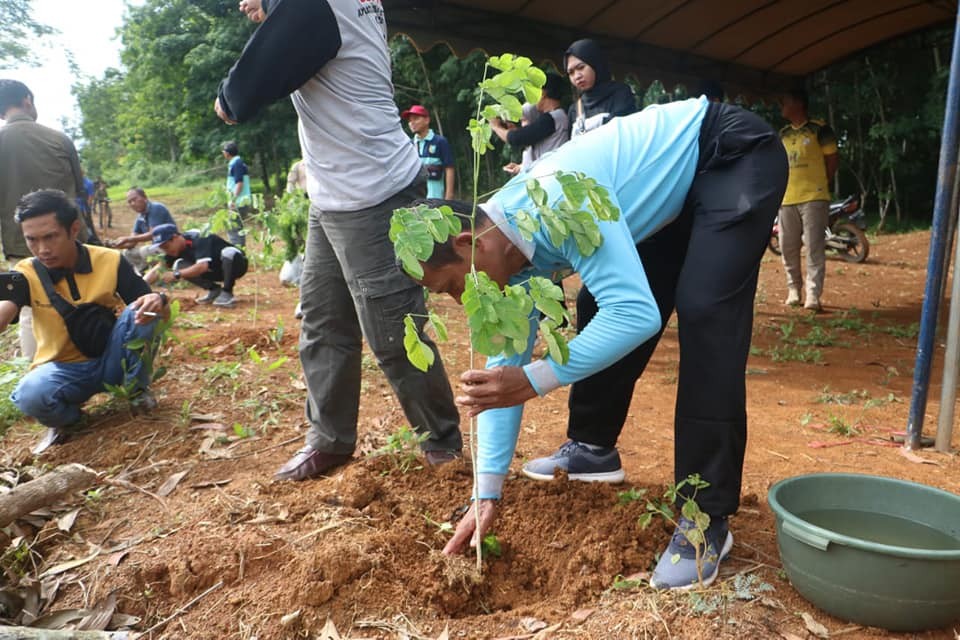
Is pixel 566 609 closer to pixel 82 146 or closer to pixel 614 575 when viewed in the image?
pixel 614 575

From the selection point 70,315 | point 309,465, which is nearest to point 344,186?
point 309,465

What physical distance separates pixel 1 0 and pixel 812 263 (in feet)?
65.9

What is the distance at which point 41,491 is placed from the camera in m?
2.21

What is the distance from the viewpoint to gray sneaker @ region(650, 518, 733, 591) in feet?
5.89

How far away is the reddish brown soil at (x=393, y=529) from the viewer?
5.81 ft

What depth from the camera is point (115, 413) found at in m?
3.43

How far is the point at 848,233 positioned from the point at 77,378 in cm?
955

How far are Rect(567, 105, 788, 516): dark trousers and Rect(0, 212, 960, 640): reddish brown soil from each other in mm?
346

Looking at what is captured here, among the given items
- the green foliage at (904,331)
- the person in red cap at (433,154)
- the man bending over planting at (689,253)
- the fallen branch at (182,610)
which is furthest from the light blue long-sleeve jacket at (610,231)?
the person in red cap at (433,154)

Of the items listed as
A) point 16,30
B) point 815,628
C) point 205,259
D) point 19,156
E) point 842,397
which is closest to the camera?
point 815,628

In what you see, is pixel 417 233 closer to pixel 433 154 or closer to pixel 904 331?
pixel 904 331

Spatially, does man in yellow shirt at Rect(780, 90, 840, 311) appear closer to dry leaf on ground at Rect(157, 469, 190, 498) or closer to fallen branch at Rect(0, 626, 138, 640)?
dry leaf on ground at Rect(157, 469, 190, 498)

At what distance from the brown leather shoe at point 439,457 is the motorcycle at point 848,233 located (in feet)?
26.8

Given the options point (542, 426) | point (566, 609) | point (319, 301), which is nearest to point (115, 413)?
point (319, 301)
